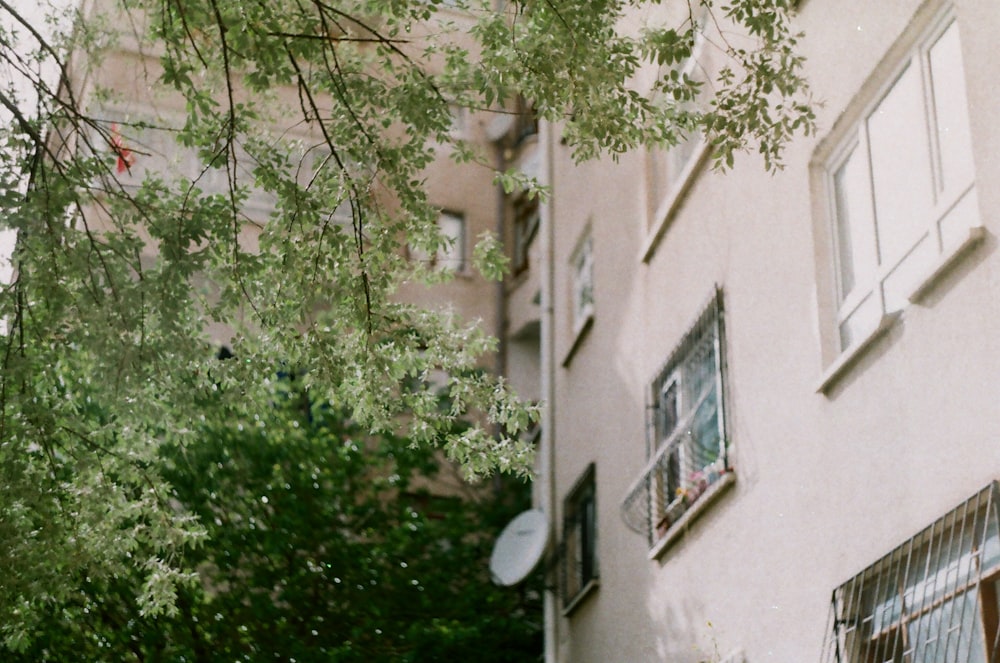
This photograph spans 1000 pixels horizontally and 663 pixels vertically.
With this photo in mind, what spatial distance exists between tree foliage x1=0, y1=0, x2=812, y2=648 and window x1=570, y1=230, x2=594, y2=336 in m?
7.23

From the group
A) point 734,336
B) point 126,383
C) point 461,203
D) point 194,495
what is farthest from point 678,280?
point 461,203

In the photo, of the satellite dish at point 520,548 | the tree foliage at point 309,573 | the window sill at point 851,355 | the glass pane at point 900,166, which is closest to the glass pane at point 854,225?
the glass pane at point 900,166

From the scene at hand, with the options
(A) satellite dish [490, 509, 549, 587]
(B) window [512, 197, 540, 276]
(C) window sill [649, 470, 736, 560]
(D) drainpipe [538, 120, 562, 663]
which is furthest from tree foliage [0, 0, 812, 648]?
(B) window [512, 197, 540, 276]

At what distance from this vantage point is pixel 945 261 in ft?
23.7

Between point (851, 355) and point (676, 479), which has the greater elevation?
point (676, 479)

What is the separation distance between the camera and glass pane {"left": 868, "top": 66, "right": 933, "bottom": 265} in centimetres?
810

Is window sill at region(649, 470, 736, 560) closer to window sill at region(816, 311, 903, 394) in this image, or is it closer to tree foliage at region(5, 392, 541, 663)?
window sill at region(816, 311, 903, 394)

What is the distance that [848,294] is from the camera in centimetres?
905

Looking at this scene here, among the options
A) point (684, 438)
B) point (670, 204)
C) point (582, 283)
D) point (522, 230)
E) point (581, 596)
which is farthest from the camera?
point (522, 230)

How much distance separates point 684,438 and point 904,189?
156 inches

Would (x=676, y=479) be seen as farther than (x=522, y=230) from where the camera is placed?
No

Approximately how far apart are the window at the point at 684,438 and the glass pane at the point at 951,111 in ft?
10.9

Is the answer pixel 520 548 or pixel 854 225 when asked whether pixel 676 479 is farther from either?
pixel 520 548

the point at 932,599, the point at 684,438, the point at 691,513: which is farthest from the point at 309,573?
the point at 932,599
